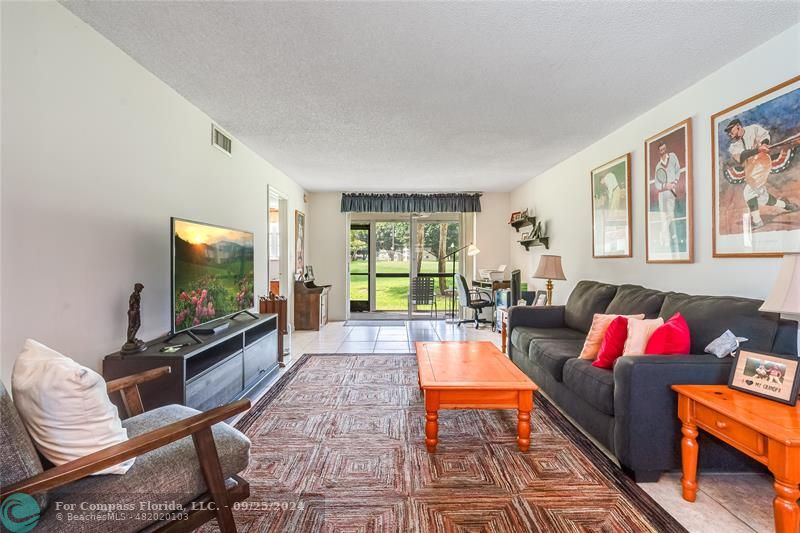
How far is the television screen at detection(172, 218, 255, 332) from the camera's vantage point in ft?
8.20

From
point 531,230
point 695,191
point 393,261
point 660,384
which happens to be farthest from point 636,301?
point 393,261

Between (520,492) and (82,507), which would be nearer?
(82,507)

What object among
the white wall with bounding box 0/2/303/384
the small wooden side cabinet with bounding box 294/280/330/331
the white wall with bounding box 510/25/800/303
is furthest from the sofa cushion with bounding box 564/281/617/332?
Answer: the small wooden side cabinet with bounding box 294/280/330/331

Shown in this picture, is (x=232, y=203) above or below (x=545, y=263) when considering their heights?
above

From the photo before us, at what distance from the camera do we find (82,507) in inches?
44.7

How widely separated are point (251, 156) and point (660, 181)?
4.09 meters

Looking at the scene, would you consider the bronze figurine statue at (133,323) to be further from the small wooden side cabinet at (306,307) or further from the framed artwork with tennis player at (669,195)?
the small wooden side cabinet at (306,307)

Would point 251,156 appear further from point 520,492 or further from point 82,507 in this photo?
point 520,492

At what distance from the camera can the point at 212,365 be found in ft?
8.47

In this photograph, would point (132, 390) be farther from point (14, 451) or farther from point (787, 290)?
point (787, 290)

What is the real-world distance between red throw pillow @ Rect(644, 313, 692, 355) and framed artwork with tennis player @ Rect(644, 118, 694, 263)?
0.87 m

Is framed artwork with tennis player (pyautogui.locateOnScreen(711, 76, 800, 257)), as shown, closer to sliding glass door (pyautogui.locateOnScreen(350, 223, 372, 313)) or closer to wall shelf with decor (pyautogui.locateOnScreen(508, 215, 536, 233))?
wall shelf with decor (pyautogui.locateOnScreen(508, 215, 536, 233))

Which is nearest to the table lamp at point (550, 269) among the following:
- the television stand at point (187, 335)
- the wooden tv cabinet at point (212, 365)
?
the wooden tv cabinet at point (212, 365)

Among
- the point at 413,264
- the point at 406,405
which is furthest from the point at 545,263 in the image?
the point at 413,264
